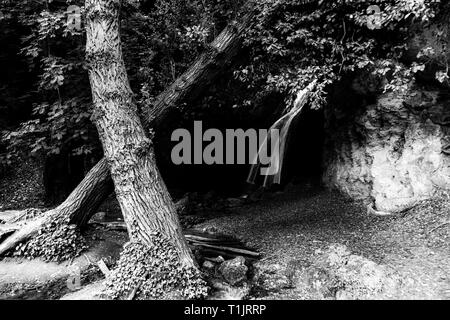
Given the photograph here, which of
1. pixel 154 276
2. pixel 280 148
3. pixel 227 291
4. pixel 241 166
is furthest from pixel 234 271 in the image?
pixel 241 166

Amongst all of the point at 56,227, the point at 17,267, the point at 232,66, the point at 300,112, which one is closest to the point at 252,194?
the point at 300,112

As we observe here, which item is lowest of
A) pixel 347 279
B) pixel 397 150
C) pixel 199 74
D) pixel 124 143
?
pixel 347 279

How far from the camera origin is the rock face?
6840 mm

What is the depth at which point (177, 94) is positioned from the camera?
26.1 ft

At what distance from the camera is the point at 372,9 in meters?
6.63

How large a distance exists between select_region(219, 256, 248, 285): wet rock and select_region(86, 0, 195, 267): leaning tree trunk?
0.73m

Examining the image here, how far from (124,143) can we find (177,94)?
2288 mm

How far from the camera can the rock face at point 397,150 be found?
22.4 ft

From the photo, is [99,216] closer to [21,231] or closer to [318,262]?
[21,231]

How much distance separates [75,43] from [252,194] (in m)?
7.68

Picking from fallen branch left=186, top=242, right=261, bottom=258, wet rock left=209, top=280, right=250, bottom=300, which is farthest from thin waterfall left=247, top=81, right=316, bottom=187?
wet rock left=209, top=280, right=250, bottom=300

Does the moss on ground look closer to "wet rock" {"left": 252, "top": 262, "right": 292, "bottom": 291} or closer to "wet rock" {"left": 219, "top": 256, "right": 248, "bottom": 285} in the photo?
"wet rock" {"left": 219, "top": 256, "right": 248, "bottom": 285}

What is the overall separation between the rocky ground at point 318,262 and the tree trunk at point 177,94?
903 mm

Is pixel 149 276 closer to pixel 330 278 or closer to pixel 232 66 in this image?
pixel 330 278
